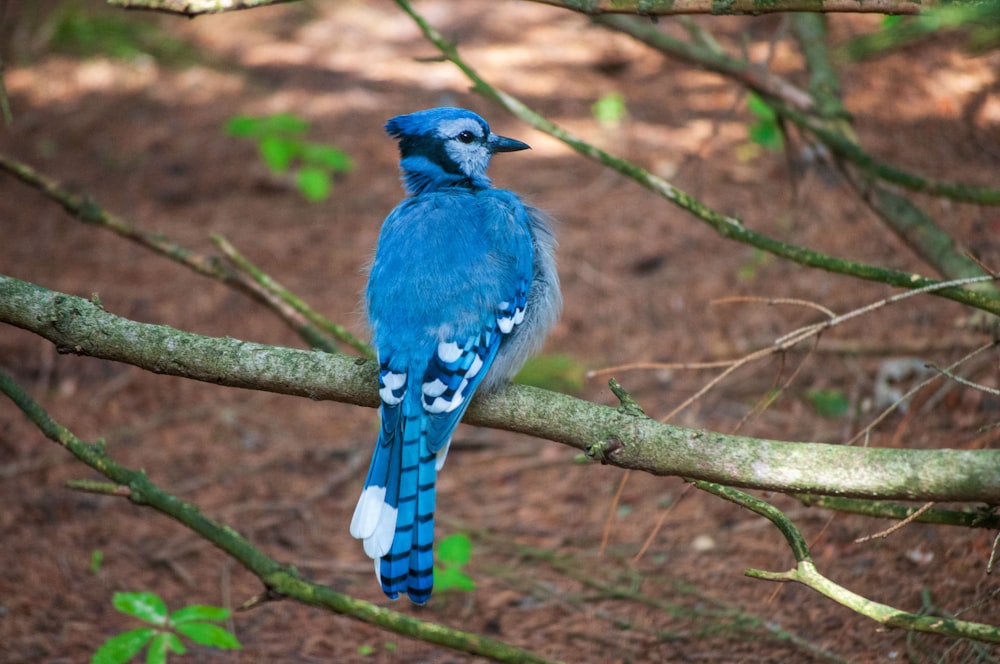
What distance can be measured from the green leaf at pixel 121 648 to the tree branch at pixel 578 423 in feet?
2.96

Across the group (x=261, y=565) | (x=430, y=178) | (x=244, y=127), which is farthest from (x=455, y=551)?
(x=244, y=127)

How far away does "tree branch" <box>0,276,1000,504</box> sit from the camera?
6.07ft

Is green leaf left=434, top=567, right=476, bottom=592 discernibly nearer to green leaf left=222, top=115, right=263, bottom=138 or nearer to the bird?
the bird

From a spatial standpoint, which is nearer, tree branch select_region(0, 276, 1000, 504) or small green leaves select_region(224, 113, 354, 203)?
tree branch select_region(0, 276, 1000, 504)

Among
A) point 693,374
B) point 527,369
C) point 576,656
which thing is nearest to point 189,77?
point 527,369

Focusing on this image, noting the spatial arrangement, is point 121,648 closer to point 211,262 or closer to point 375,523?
point 375,523

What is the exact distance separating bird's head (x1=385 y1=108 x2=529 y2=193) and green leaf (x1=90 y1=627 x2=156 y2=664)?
5.89 feet

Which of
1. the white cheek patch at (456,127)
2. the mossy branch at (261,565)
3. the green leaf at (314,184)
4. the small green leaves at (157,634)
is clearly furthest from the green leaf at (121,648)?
the green leaf at (314,184)

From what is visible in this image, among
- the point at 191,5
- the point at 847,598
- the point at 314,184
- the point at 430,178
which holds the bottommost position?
the point at 314,184

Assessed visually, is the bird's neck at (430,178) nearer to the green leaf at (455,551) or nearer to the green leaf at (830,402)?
the green leaf at (455,551)

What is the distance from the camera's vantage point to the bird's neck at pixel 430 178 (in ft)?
10.9

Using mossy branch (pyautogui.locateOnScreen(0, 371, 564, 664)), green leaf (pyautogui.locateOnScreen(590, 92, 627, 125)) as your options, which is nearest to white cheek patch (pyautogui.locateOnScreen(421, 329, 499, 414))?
mossy branch (pyautogui.locateOnScreen(0, 371, 564, 664))

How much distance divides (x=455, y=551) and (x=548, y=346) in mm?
1917

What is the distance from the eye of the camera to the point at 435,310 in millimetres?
2709
